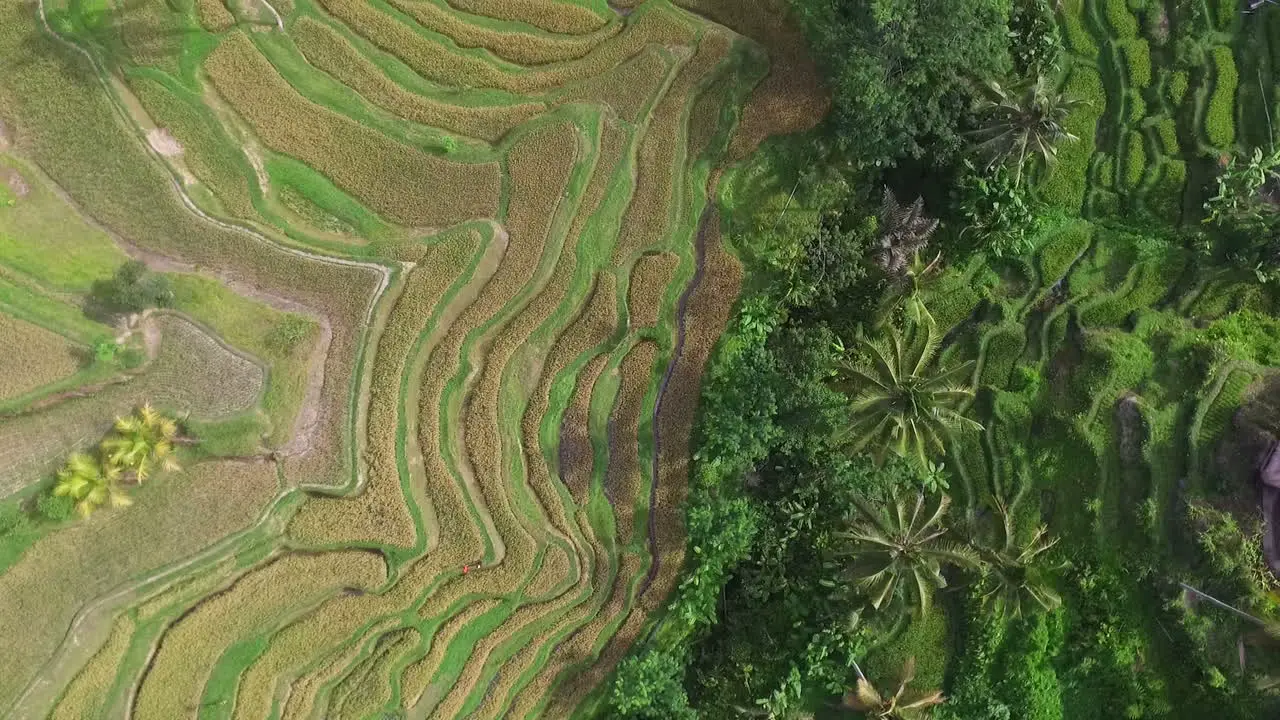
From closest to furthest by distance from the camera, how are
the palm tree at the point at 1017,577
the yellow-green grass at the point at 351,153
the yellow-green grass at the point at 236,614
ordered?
the palm tree at the point at 1017,577 → the yellow-green grass at the point at 236,614 → the yellow-green grass at the point at 351,153

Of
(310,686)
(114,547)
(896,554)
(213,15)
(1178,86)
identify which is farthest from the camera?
(1178,86)

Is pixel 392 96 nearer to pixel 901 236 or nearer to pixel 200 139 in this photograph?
pixel 200 139

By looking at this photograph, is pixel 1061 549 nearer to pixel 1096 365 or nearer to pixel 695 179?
pixel 1096 365

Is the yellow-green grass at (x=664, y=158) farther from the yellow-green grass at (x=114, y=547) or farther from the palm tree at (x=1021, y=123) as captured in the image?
the yellow-green grass at (x=114, y=547)

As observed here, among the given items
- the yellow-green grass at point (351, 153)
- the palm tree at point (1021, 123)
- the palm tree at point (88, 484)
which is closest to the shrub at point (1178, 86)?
the palm tree at point (1021, 123)

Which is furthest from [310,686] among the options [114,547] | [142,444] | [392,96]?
[392,96]

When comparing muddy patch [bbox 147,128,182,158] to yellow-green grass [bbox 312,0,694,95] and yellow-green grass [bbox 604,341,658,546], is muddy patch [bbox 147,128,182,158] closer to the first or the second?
yellow-green grass [bbox 312,0,694,95]
